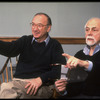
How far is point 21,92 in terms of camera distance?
1.55m

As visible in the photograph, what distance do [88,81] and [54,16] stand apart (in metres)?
1.34

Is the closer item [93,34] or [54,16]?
[93,34]

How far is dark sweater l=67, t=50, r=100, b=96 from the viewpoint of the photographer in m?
1.40

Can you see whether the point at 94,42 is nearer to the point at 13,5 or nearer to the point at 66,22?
the point at 66,22

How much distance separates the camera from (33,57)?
5.51 ft

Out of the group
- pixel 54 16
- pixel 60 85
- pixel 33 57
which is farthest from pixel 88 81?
pixel 54 16

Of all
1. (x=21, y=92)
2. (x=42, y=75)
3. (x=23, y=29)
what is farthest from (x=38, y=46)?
(x=23, y=29)

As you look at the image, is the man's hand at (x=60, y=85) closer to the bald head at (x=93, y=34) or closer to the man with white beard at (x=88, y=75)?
the man with white beard at (x=88, y=75)

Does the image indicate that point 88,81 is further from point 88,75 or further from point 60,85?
point 60,85

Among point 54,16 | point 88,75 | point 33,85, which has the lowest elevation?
point 33,85

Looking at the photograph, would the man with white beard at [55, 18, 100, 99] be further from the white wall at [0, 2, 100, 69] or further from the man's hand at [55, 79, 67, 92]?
the white wall at [0, 2, 100, 69]

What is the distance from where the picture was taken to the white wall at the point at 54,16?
2.52 m

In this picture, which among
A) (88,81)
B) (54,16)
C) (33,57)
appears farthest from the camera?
(54,16)

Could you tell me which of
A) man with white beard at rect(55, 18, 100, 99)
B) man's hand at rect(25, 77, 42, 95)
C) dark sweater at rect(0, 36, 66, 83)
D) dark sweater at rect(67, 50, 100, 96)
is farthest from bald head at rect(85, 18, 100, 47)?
man's hand at rect(25, 77, 42, 95)
